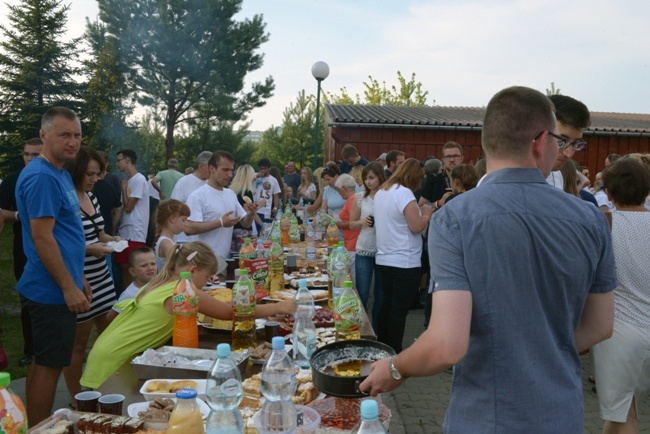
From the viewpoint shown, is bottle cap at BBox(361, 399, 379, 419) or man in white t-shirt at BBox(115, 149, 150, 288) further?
man in white t-shirt at BBox(115, 149, 150, 288)

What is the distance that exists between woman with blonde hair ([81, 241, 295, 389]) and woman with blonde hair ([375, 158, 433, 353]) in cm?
214

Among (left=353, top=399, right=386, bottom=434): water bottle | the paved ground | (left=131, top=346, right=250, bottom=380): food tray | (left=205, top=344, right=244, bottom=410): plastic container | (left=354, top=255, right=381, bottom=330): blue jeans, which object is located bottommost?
the paved ground

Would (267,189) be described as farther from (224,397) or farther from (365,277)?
(224,397)

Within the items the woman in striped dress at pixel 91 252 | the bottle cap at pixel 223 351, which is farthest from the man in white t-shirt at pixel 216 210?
the bottle cap at pixel 223 351

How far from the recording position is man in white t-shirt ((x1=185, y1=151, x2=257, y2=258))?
15.6ft

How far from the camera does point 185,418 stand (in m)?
1.55

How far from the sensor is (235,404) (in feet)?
5.51

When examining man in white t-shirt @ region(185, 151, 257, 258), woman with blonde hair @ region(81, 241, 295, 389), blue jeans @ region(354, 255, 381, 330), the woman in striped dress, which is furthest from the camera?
blue jeans @ region(354, 255, 381, 330)

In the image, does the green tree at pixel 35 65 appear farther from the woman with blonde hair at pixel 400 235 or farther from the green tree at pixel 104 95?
the woman with blonde hair at pixel 400 235

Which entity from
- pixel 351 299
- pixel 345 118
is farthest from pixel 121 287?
pixel 345 118

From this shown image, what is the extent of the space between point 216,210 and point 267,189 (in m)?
4.68

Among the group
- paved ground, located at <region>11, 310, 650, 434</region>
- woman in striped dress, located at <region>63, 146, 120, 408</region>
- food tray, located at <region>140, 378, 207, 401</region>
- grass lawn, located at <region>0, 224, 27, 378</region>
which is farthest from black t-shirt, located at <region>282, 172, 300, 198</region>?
food tray, located at <region>140, 378, 207, 401</region>

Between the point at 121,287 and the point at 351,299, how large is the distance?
14.0ft

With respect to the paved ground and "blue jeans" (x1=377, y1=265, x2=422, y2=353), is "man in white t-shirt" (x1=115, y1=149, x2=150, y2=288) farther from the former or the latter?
"blue jeans" (x1=377, y1=265, x2=422, y2=353)
